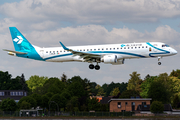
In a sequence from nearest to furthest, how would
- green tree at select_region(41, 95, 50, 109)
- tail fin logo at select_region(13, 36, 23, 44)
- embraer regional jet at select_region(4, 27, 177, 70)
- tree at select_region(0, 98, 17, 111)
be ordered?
embraer regional jet at select_region(4, 27, 177, 70) < tail fin logo at select_region(13, 36, 23, 44) < tree at select_region(0, 98, 17, 111) < green tree at select_region(41, 95, 50, 109)

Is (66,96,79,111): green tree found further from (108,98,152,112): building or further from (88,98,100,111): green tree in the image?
(108,98,152,112): building

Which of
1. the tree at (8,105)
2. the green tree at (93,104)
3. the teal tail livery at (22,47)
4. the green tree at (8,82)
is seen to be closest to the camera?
the teal tail livery at (22,47)

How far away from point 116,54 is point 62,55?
12.8m

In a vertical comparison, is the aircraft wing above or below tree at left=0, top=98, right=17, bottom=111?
above

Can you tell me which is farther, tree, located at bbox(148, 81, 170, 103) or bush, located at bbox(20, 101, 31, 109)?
tree, located at bbox(148, 81, 170, 103)

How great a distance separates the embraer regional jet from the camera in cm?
7069

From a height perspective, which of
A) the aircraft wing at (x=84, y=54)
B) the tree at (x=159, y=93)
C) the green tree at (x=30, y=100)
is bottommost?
the green tree at (x=30, y=100)

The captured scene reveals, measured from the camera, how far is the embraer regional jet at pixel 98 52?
→ 70.7 meters

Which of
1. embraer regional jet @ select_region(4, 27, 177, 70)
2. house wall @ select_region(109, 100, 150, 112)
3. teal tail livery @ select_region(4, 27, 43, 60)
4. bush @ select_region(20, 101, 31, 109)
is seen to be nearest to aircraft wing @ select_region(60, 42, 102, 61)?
embraer regional jet @ select_region(4, 27, 177, 70)

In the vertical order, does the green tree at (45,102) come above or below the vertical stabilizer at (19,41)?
below

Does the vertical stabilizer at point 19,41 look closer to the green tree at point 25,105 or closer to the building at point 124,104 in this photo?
the green tree at point 25,105

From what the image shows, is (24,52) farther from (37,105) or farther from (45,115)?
(37,105)

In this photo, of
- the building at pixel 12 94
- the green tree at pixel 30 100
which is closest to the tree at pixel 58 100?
the green tree at pixel 30 100

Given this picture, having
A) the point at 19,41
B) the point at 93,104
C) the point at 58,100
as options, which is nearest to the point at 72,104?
the point at 58,100
